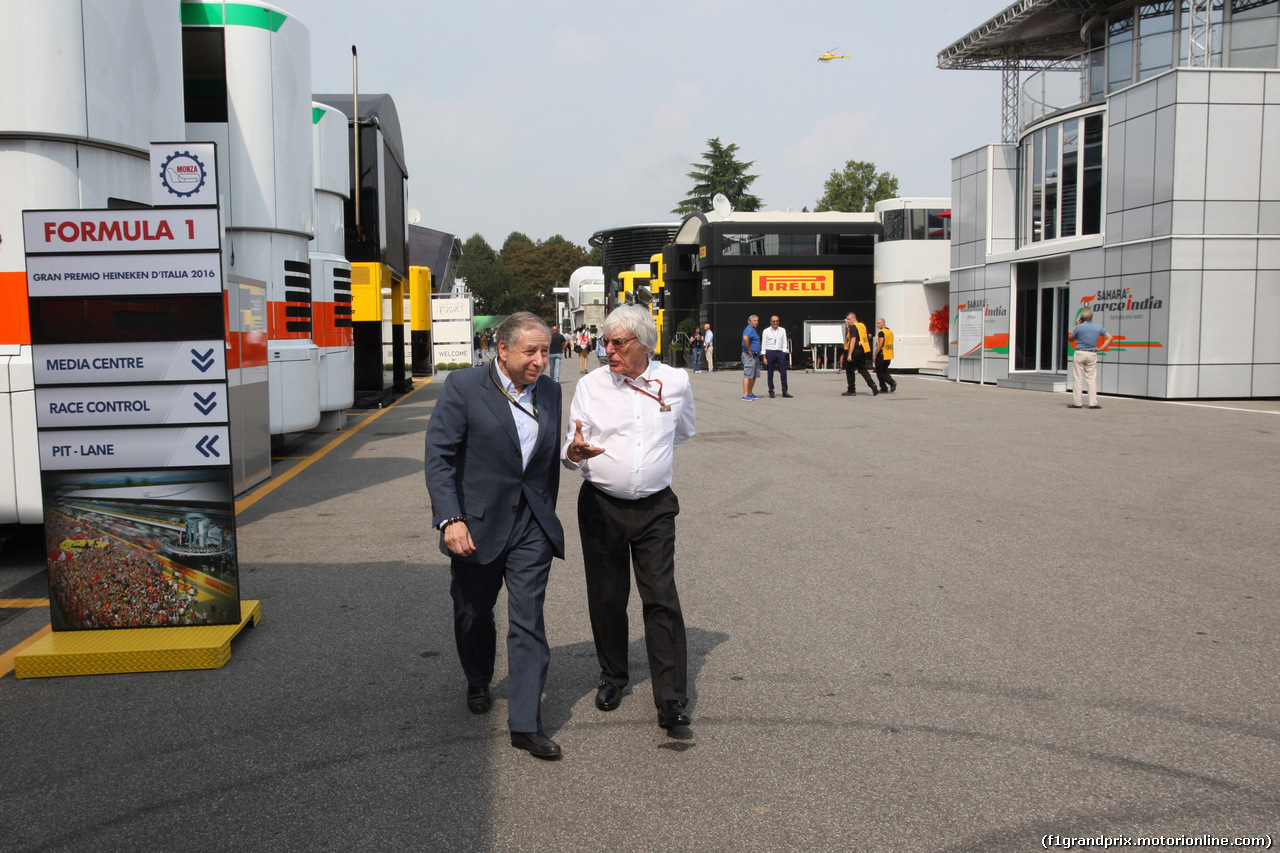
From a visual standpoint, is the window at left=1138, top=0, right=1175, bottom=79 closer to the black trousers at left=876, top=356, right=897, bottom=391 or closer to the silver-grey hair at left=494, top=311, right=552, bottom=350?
the black trousers at left=876, top=356, right=897, bottom=391

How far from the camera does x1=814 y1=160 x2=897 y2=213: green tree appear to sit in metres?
61.9

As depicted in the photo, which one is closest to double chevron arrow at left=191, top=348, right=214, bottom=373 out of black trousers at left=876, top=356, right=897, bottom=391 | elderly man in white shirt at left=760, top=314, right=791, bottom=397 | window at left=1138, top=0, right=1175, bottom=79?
elderly man in white shirt at left=760, top=314, right=791, bottom=397

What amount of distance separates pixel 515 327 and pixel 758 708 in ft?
5.83

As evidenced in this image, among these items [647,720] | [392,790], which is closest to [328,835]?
[392,790]

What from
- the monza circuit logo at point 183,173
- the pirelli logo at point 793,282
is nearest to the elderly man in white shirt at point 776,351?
the pirelli logo at point 793,282

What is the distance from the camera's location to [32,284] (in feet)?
16.6

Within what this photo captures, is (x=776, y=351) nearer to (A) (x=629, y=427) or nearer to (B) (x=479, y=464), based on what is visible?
(A) (x=629, y=427)

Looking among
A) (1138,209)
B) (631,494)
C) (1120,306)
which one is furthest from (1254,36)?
(631,494)

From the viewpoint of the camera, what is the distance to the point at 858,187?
61969mm

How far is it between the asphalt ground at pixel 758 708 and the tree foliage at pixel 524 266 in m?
95.8

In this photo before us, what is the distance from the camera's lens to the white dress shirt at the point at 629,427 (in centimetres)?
400

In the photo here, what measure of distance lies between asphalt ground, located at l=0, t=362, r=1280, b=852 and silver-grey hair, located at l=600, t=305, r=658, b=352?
1.48m

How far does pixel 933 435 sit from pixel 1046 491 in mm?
4595

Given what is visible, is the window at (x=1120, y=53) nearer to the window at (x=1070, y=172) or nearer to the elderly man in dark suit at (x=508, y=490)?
the window at (x=1070, y=172)
